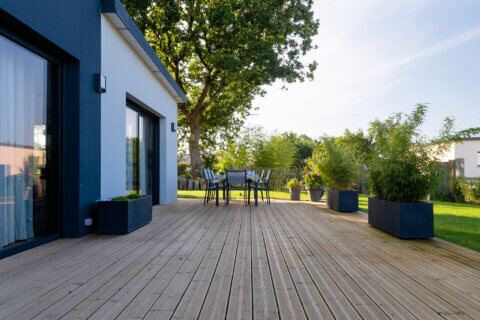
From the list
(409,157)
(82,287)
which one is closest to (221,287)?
(82,287)

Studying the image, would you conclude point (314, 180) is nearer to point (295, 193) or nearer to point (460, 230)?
point (295, 193)

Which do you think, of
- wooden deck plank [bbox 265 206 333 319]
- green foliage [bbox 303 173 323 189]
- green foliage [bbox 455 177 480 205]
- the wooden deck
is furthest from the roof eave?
green foliage [bbox 455 177 480 205]

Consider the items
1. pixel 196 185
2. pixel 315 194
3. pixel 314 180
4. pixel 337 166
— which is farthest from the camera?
pixel 196 185

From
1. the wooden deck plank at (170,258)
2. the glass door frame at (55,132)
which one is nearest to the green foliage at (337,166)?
the wooden deck plank at (170,258)

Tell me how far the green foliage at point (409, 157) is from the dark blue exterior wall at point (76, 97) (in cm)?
371

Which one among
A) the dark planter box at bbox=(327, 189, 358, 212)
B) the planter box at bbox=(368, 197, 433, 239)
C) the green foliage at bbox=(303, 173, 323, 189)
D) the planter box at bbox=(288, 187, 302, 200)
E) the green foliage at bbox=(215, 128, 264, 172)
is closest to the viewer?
the planter box at bbox=(368, 197, 433, 239)

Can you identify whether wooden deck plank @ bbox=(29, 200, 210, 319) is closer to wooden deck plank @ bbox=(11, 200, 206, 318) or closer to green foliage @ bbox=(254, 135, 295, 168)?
wooden deck plank @ bbox=(11, 200, 206, 318)

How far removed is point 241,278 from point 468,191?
32.1 feet

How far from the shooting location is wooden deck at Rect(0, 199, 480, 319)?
5.07 feet

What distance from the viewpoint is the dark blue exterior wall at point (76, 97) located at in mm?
2969

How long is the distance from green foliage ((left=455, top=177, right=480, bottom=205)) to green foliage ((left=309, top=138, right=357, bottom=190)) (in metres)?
5.20

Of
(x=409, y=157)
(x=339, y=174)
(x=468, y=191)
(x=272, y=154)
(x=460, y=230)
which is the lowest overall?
(x=460, y=230)

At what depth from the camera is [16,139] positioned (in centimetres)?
261

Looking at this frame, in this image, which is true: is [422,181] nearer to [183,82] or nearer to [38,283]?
Answer: [38,283]
